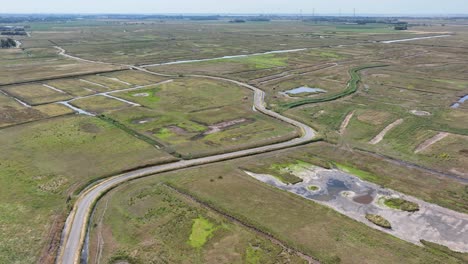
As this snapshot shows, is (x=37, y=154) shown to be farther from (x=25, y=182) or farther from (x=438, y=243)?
(x=438, y=243)

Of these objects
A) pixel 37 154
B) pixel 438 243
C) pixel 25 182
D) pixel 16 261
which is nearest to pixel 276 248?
pixel 438 243

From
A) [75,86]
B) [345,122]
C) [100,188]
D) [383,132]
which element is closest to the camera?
[100,188]

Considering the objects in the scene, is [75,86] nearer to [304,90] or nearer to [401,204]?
[304,90]

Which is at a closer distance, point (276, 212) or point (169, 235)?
point (169, 235)

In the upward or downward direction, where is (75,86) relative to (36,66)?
downward

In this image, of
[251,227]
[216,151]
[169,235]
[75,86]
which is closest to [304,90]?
[216,151]

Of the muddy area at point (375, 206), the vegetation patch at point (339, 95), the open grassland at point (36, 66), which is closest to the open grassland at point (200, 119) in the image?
the vegetation patch at point (339, 95)
